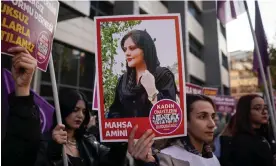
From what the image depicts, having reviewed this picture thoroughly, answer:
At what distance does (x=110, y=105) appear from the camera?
192cm

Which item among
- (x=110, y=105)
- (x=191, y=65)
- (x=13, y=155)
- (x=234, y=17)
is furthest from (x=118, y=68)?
(x=191, y=65)

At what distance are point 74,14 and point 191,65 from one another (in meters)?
13.5

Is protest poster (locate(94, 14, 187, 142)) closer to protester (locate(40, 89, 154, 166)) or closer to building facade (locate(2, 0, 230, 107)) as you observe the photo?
protester (locate(40, 89, 154, 166))

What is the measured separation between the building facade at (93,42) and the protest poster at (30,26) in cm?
215

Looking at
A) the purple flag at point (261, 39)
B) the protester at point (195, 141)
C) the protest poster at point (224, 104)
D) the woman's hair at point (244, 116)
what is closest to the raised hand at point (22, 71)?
the protester at point (195, 141)

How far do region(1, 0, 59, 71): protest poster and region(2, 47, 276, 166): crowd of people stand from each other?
0.65 feet

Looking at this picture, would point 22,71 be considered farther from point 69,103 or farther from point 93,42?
point 93,42

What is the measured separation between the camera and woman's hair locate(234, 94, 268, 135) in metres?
2.93

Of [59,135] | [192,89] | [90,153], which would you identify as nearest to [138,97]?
[59,135]

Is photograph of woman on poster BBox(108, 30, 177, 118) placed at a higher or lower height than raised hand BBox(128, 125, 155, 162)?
higher

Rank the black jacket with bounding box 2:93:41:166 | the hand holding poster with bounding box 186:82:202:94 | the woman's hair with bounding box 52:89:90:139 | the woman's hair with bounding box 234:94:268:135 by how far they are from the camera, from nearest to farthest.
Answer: the black jacket with bounding box 2:93:41:166, the woman's hair with bounding box 52:89:90:139, the woman's hair with bounding box 234:94:268:135, the hand holding poster with bounding box 186:82:202:94

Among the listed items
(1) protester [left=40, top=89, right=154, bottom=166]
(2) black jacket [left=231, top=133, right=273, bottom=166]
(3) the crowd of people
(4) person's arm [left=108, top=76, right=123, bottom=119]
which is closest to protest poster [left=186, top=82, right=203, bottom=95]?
(3) the crowd of people

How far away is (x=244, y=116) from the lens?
3.02m

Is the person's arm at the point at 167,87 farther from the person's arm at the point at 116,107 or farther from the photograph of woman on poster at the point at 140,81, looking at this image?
the person's arm at the point at 116,107
